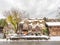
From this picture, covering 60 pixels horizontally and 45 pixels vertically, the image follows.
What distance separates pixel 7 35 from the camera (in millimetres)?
53344

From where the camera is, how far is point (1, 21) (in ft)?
204

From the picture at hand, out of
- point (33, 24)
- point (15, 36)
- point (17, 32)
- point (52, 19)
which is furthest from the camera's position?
point (52, 19)

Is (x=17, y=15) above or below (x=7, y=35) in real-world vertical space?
above

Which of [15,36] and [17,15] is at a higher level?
[17,15]

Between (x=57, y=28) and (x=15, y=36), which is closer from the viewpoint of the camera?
(x=15, y=36)

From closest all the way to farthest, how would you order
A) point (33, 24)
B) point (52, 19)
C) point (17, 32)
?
point (17, 32) < point (33, 24) < point (52, 19)

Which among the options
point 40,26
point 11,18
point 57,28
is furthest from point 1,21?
point 57,28

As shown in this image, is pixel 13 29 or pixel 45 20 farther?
pixel 45 20

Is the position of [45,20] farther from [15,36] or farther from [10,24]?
[15,36]

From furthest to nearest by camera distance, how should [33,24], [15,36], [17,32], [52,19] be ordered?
[52,19] < [33,24] < [17,32] < [15,36]

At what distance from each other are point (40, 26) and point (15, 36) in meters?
9.61

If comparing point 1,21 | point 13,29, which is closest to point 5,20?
point 1,21

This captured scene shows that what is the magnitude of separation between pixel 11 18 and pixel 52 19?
12028 mm

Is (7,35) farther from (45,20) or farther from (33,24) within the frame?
(45,20)
